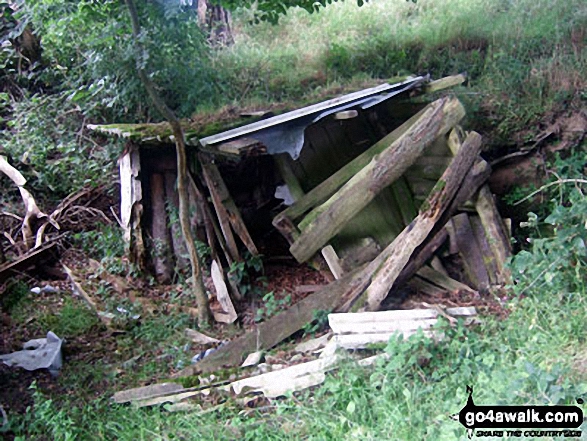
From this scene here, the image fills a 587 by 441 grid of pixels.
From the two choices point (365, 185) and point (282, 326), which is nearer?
point (282, 326)

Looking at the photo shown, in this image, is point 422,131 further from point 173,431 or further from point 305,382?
point 173,431

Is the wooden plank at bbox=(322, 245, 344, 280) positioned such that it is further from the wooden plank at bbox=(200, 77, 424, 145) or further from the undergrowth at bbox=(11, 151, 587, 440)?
the undergrowth at bbox=(11, 151, 587, 440)

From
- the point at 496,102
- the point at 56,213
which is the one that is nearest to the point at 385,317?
the point at 496,102

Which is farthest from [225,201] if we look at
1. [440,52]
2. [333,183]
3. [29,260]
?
[440,52]

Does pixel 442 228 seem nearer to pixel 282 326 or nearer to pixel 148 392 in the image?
pixel 282 326

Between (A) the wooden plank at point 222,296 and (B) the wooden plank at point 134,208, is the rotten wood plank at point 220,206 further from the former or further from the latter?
(B) the wooden plank at point 134,208

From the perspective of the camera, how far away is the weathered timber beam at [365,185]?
512cm

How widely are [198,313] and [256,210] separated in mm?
1646

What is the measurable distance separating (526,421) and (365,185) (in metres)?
2.91

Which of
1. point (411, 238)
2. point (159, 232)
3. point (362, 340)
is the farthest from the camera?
point (159, 232)

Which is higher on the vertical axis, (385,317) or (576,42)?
(576,42)

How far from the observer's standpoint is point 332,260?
539cm

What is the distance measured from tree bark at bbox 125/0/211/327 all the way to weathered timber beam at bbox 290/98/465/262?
1.17m

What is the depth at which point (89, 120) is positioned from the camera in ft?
30.1
